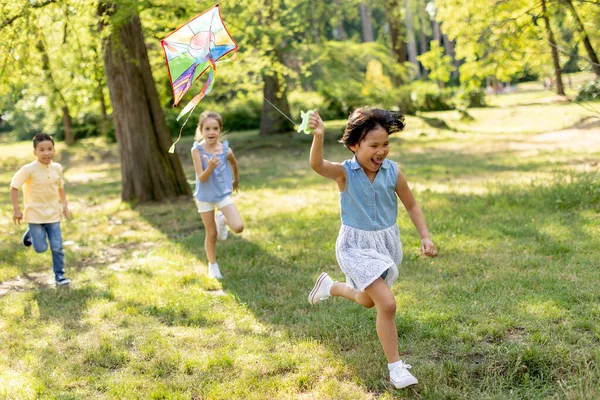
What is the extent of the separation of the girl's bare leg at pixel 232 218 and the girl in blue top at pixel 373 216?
2629mm

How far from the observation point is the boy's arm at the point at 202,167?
6699mm

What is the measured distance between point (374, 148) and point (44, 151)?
13.7ft

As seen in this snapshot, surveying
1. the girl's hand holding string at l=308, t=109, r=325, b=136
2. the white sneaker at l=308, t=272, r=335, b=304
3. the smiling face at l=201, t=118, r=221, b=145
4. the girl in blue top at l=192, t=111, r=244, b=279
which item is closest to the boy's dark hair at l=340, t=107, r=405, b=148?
the girl's hand holding string at l=308, t=109, r=325, b=136

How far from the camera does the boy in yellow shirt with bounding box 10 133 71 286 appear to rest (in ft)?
22.5

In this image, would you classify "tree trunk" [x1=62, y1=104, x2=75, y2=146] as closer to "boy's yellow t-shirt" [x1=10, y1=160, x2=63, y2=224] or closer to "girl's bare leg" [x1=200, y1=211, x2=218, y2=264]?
"boy's yellow t-shirt" [x1=10, y1=160, x2=63, y2=224]

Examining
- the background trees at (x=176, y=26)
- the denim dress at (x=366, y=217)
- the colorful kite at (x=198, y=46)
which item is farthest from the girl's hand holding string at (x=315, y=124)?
the background trees at (x=176, y=26)

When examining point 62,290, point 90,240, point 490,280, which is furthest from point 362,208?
point 90,240

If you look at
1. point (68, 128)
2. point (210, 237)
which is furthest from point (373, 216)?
point (68, 128)

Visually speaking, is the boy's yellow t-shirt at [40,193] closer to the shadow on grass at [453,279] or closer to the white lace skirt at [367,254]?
the shadow on grass at [453,279]

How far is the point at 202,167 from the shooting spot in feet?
23.1

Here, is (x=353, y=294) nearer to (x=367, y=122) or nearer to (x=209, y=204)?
(x=367, y=122)

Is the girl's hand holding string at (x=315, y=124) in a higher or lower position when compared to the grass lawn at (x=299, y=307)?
higher

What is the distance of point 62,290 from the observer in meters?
6.73

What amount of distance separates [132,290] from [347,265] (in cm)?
313
